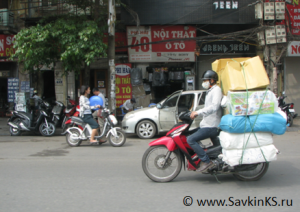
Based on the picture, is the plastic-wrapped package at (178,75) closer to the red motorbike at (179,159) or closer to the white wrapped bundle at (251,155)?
the red motorbike at (179,159)

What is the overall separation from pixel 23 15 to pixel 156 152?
42.1ft

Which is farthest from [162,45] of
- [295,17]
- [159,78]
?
[295,17]

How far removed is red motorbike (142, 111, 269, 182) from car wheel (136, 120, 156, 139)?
15.6 feet

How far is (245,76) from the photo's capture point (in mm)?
4367

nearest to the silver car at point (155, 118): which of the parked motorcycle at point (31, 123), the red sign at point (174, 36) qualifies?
the parked motorcycle at point (31, 123)

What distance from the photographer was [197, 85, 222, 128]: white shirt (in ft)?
14.5

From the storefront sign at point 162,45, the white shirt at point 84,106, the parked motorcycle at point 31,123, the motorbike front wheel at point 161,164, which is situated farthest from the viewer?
the storefront sign at point 162,45

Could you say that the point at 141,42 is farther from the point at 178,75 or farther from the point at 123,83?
the point at 178,75

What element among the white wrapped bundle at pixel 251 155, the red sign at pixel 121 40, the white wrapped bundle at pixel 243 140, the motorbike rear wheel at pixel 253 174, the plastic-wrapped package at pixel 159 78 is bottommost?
the motorbike rear wheel at pixel 253 174

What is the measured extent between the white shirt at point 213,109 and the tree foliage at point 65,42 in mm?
6826

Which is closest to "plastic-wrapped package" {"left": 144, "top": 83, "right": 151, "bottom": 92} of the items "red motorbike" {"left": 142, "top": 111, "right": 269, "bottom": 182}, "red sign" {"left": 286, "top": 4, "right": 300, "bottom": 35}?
"red sign" {"left": 286, "top": 4, "right": 300, "bottom": 35}

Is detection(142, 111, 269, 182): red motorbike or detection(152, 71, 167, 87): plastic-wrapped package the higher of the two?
detection(152, 71, 167, 87): plastic-wrapped package

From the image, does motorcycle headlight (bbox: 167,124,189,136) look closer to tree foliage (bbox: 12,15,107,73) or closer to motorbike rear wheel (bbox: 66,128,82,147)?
motorbike rear wheel (bbox: 66,128,82,147)

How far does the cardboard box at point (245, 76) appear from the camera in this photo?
4.27 metres
